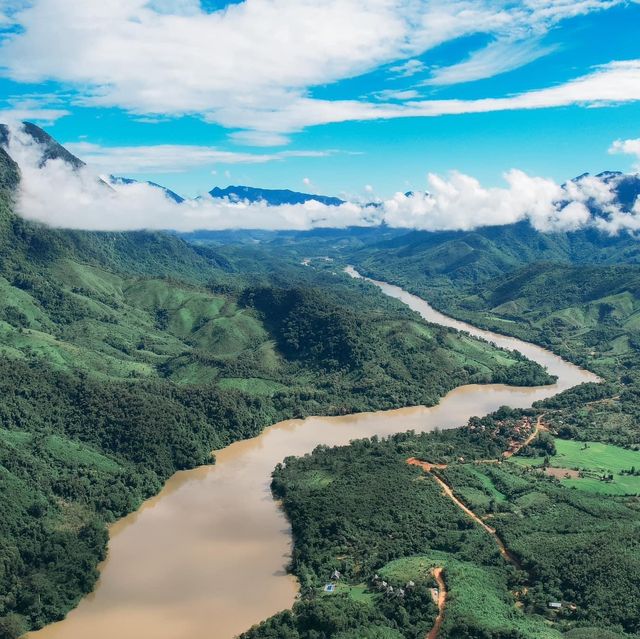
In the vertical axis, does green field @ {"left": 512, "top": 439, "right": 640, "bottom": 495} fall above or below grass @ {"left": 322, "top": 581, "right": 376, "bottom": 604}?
above

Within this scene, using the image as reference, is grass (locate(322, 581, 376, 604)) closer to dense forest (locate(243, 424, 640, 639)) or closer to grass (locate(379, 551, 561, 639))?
dense forest (locate(243, 424, 640, 639))

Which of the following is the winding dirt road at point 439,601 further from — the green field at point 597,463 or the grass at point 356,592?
the green field at point 597,463

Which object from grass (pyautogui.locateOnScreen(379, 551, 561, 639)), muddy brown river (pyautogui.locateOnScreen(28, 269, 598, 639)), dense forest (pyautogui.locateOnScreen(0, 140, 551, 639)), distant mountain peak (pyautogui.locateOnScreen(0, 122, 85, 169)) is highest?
distant mountain peak (pyautogui.locateOnScreen(0, 122, 85, 169))

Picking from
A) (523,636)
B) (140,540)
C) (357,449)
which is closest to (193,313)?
(357,449)

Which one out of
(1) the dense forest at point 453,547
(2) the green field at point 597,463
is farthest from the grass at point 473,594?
(2) the green field at point 597,463

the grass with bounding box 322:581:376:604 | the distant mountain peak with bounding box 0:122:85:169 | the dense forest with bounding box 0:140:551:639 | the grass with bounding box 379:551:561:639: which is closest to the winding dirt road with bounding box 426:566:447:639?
the grass with bounding box 379:551:561:639

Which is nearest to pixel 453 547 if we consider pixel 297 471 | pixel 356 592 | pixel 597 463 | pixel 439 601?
pixel 439 601

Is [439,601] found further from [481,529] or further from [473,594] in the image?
[481,529]

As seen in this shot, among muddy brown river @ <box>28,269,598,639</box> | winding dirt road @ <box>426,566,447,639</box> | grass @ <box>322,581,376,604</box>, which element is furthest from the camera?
muddy brown river @ <box>28,269,598,639</box>
